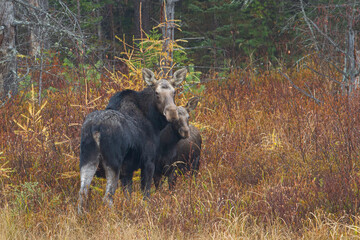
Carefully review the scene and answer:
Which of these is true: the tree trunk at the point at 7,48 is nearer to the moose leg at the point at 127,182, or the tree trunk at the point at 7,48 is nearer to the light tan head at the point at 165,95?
the light tan head at the point at 165,95

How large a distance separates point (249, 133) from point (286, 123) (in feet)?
2.14

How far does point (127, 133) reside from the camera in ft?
17.7

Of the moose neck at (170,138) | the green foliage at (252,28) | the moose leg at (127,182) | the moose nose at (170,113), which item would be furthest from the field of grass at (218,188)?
the green foliage at (252,28)

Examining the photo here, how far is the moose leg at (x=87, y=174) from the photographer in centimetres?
497

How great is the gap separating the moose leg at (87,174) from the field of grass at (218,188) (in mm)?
168

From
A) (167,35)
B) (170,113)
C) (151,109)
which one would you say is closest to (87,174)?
(170,113)

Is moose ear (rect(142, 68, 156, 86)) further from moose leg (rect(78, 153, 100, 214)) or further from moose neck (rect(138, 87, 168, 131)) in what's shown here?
moose leg (rect(78, 153, 100, 214))

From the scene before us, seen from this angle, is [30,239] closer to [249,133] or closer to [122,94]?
[122,94]

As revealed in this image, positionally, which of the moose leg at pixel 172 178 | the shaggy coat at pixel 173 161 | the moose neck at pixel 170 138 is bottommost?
the moose leg at pixel 172 178

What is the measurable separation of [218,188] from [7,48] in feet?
18.2

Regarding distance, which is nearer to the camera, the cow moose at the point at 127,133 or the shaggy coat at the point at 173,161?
the cow moose at the point at 127,133

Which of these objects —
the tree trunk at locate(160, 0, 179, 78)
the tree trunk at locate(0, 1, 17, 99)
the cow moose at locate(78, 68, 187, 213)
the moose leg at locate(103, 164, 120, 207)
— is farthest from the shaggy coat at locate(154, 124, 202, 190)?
the tree trunk at locate(0, 1, 17, 99)

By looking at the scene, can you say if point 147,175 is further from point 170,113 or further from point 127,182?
point 170,113

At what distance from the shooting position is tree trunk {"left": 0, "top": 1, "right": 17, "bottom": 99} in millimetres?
9156
